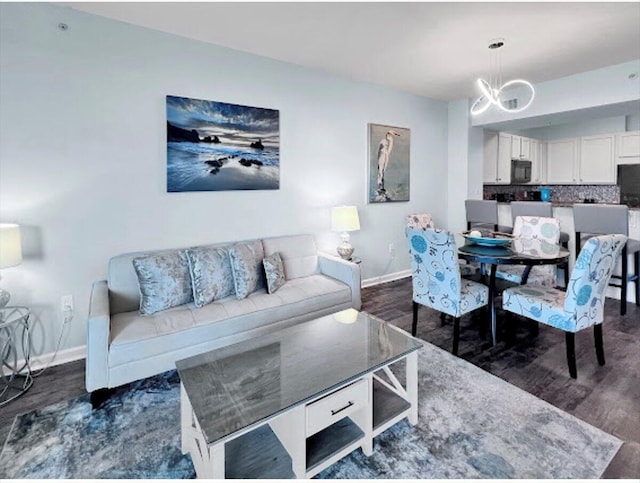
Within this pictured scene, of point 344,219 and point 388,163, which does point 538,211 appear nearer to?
point 388,163

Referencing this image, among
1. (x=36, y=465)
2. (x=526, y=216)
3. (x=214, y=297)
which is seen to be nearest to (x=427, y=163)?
(x=526, y=216)

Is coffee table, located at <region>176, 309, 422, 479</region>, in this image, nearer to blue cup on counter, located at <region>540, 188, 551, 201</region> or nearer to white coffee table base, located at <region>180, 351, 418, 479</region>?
white coffee table base, located at <region>180, 351, 418, 479</region>

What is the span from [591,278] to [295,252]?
231 centimetres

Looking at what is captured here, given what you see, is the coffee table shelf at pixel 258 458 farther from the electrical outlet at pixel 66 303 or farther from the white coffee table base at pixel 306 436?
the electrical outlet at pixel 66 303

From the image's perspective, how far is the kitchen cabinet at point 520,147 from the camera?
596cm

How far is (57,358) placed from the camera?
2598 millimetres

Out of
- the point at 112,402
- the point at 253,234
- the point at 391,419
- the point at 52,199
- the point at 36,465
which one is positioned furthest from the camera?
the point at 253,234

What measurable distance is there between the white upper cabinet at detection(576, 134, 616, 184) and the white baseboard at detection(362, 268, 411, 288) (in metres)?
3.99

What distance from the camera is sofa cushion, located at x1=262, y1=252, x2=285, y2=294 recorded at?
291 centimetres

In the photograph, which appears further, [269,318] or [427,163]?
[427,163]

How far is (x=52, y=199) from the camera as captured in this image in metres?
2.50

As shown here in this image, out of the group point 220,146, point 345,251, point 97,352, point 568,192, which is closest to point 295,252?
point 345,251

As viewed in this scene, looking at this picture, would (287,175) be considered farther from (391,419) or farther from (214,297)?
(391,419)

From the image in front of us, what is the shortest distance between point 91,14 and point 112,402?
107 inches
